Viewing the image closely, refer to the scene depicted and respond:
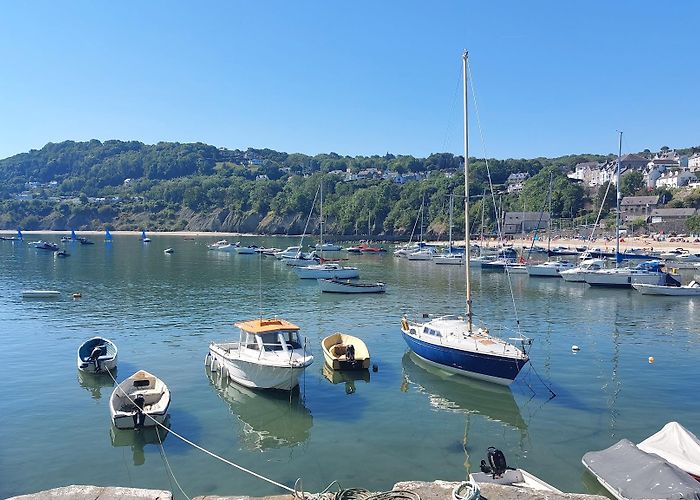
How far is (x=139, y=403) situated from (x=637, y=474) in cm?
1752

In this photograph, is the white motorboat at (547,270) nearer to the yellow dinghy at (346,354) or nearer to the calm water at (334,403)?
the calm water at (334,403)

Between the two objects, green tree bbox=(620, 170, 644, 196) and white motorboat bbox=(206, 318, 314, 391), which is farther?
green tree bbox=(620, 170, 644, 196)

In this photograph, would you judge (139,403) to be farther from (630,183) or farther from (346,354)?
(630,183)

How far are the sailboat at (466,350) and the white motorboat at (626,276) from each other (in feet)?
135

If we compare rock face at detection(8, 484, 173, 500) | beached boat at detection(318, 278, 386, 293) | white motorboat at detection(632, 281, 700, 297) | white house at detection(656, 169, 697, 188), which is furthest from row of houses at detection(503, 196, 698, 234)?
rock face at detection(8, 484, 173, 500)

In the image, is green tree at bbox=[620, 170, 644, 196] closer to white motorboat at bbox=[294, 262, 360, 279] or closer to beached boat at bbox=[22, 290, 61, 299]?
white motorboat at bbox=[294, 262, 360, 279]

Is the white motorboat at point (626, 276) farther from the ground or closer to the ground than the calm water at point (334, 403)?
farther from the ground

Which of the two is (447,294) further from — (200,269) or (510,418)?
(200,269)

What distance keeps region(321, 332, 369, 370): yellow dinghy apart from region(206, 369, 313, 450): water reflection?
13.3 ft

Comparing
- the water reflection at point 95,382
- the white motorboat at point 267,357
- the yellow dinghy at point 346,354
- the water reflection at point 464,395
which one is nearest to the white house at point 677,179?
the yellow dinghy at point 346,354

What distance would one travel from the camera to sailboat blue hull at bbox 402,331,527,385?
2467 cm

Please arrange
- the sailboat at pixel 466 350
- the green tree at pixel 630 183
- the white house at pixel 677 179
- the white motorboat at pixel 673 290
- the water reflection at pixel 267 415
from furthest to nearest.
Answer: the white house at pixel 677 179, the green tree at pixel 630 183, the white motorboat at pixel 673 290, the sailboat at pixel 466 350, the water reflection at pixel 267 415

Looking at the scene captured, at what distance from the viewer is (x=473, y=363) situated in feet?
84.4

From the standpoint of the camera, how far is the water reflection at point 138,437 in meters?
19.5
